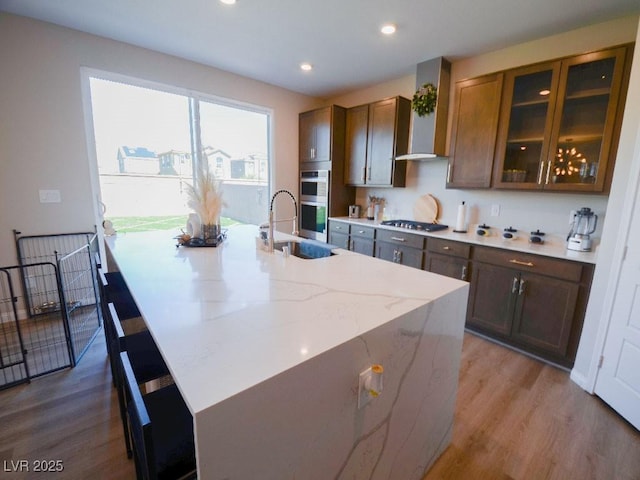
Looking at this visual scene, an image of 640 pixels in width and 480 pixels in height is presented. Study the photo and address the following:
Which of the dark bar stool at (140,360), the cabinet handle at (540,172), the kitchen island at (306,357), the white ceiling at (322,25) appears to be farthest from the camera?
the cabinet handle at (540,172)

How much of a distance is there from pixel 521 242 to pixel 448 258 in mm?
640

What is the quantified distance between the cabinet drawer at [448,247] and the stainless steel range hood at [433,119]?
0.96 m

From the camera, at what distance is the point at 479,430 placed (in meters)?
1.67

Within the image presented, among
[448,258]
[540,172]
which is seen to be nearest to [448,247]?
[448,258]

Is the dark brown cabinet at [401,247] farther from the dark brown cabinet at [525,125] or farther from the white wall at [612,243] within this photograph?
the white wall at [612,243]

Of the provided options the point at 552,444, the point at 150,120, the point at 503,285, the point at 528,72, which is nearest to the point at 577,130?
the point at 528,72

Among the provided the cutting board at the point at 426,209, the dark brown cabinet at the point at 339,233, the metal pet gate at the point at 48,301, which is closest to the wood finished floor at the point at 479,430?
the metal pet gate at the point at 48,301

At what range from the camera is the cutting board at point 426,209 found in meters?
3.48

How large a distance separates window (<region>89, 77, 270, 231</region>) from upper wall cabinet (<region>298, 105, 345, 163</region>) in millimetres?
676

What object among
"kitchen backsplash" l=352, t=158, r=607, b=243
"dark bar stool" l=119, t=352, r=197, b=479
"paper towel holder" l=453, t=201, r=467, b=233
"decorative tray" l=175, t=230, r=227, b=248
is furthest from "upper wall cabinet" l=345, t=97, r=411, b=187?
"dark bar stool" l=119, t=352, r=197, b=479

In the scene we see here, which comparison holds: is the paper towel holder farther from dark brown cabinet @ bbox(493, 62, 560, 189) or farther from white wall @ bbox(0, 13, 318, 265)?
white wall @ bbox(0, 13, 318, 265)

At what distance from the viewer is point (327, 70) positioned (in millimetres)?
3451

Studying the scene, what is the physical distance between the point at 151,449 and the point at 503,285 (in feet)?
8.69

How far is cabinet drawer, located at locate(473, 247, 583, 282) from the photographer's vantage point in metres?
2.12
